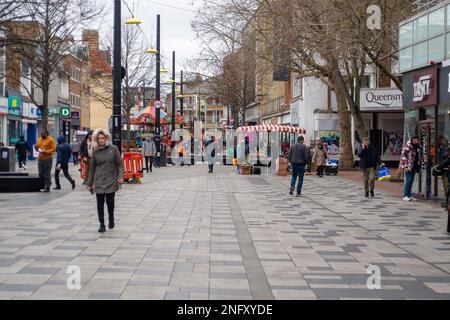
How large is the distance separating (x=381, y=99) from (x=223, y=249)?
29.0m

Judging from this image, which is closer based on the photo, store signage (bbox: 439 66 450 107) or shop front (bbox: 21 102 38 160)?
store signage (bbox: 439 66 450 107)

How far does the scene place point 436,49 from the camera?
16.9 m

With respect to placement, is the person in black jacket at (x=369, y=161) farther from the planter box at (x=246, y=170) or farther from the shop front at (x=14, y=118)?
the shop front at (x=14, y=118)

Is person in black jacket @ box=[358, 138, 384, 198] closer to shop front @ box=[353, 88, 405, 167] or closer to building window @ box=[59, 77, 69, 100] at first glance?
shop front @ box=[353, 88, 405, 167]

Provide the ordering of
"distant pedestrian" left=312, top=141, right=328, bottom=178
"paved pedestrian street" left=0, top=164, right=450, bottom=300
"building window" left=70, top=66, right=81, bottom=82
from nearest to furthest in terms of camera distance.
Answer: "paved pedestrian street" left=0, top=164, right=450, bottom=300 → "distant pedestrian" left=312, top=141, right=328, bottom=178 → "building window" left=70, top=66, right=81, bottom=82

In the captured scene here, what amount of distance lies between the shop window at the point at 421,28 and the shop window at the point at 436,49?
0.40m

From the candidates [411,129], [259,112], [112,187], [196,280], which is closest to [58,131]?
[259,112]

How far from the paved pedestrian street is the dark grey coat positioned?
2.60 ft

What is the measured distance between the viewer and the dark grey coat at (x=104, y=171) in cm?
1126

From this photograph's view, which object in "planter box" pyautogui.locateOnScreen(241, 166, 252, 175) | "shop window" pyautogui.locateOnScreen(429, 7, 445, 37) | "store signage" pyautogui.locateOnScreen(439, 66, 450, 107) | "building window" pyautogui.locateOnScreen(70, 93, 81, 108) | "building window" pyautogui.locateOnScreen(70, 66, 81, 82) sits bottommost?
"planter box" pyautogui.locateOnScreen(241, 166, 252, 175)

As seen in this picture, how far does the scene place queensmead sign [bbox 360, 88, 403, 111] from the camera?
36.5 m

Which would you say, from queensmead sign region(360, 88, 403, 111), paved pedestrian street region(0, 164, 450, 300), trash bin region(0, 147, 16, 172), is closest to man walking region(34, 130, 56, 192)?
paved pedestrian street region(0, 164, 450, 300)

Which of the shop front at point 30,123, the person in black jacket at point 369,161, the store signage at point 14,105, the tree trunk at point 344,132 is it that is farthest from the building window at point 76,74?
the person in black jacket at point 369,161
